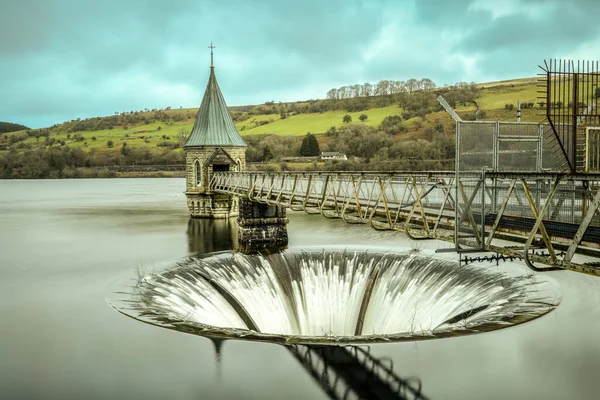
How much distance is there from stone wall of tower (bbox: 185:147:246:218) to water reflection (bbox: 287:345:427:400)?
81.3 ft

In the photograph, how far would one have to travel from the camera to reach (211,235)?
100ft

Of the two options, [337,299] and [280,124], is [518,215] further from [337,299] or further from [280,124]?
[280,124]

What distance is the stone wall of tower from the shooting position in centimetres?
3672

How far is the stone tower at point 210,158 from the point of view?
36.7 metres

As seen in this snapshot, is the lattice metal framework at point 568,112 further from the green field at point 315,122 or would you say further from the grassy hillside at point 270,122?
the green field at point 315,122

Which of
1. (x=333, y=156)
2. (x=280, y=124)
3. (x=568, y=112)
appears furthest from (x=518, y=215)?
(x=280, y=124)

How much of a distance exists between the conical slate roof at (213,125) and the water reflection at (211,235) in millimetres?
4861

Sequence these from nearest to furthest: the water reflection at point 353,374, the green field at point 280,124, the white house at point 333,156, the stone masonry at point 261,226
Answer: the water reflection at point 353,374, the stone masonry at point 261,226, the white house at point 333,156, the green field at point 280,124

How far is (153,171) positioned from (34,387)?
8979cm

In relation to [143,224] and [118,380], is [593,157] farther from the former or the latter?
[143,224]

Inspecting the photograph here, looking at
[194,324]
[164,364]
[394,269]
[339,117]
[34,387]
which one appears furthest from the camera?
[339,117]

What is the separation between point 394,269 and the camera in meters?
19.6

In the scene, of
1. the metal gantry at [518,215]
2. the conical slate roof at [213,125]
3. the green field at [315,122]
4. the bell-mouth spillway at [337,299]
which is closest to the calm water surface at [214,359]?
the bell-mouth spillway at [337,299]

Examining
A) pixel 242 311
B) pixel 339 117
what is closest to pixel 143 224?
pixel 242 311
